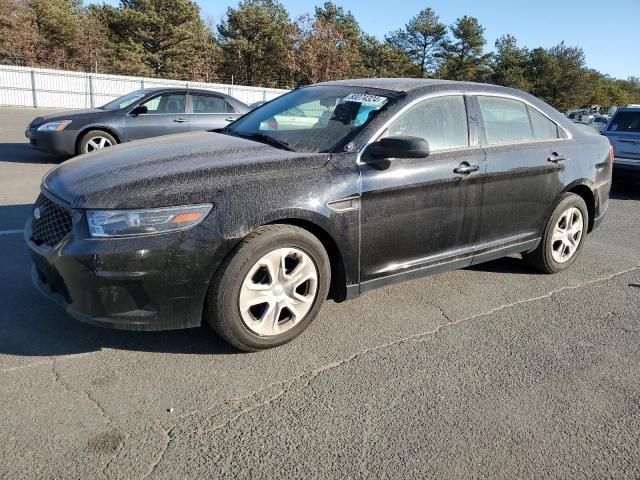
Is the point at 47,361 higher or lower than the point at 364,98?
lower

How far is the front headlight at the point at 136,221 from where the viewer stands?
105 inches

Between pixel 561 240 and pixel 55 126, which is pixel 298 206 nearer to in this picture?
pixel 561 240

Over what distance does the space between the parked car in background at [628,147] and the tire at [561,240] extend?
18.2 feet

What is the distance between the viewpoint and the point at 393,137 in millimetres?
3363

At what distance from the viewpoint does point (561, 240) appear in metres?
4.76

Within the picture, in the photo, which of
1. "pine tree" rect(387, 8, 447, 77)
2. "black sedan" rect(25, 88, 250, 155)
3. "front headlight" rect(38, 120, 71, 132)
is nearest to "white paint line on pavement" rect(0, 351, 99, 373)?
"black sedan" rect(25, 88, 250, 155)

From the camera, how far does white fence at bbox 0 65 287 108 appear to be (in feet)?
77.1

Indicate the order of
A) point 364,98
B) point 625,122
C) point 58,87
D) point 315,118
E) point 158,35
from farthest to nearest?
point 158,35, point 58,87, point 625,122, point 315,118, point 364,98

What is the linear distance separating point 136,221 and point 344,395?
1411mm

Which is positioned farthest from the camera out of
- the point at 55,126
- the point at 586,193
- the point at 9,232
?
the point at 55,126

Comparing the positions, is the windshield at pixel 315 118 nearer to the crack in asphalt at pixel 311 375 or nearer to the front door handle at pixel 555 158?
the crack in asphalt at pixel 311 375

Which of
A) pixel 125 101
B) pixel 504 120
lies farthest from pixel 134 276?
pixel 125 101

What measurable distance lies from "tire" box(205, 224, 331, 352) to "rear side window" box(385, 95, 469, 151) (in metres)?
1.06

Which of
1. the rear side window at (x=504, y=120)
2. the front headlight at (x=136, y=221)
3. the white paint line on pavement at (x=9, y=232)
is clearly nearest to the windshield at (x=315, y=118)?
the rear side window at (x=504, y=120)
